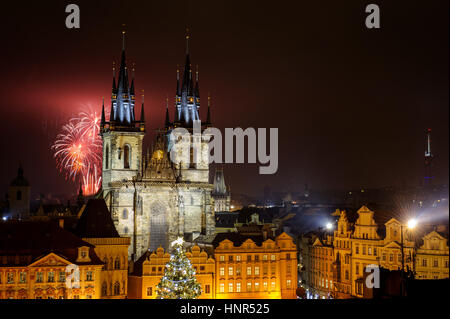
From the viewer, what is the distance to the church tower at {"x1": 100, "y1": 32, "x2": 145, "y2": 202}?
268 ft

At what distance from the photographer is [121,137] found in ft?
270

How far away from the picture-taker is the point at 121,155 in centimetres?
8225

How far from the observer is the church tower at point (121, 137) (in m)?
81.6

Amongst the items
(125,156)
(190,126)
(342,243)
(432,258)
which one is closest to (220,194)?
(190,126)

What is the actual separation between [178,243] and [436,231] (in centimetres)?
2382

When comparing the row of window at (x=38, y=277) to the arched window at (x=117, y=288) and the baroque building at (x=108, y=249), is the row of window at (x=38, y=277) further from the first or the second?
the arched window at (x=117, y=288)

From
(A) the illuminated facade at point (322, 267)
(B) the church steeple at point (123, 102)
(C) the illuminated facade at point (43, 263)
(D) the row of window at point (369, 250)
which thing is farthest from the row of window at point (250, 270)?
(B) the church steeple at point (123, 102)

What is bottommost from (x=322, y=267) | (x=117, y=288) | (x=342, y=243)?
(x=117, y=288)

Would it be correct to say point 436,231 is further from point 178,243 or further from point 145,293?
point 145,293

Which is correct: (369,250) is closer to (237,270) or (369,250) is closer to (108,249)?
(237,270)

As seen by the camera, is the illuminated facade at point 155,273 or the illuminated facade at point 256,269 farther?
the illuminated facade at point 256,269

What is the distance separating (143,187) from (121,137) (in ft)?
25.0

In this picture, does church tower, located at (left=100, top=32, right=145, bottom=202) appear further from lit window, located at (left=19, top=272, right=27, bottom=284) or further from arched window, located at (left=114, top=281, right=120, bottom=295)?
lit window, located at (left=19, top=272, right=27, bottom=284)
